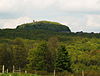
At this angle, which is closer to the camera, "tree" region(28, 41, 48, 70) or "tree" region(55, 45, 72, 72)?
"tree" region(55, 45, 72, 72)

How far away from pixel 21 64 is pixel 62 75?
167 feet

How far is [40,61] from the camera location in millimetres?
72688

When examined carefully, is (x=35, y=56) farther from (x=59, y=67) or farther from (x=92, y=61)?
(x=92, y=61)

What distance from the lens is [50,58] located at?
259ft

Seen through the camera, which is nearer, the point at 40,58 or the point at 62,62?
the point at 62,62

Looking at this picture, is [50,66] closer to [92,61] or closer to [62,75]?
[62,75]

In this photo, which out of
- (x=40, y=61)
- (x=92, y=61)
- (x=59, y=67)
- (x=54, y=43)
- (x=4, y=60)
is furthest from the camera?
(x=92, y=61)

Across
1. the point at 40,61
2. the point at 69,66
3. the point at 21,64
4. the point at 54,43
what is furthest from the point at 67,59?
the point at 54,43

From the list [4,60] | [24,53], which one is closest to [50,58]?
[4,60]

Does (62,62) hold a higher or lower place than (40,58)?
lower

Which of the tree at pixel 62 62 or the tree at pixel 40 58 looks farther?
the tree at pixel 40 58

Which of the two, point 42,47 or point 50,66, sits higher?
point 42,47

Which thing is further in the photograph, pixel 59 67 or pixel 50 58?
pixel 50 58

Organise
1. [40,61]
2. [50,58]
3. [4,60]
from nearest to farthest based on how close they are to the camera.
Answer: [40,61] < [50,58] < [4,60]
